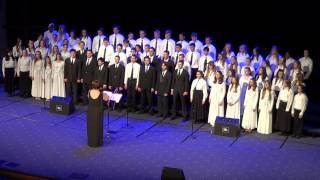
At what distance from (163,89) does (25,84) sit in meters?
5.30

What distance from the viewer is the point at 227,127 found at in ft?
43.2

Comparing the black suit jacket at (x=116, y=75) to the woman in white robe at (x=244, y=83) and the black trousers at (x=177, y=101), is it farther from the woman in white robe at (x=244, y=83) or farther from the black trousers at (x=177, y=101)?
the woman in white robe at (x=244, y=83)

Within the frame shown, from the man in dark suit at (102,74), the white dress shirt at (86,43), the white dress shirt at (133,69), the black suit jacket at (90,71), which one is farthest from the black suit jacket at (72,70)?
the white dress shirt at (133,69)

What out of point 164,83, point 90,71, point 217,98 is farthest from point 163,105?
point 90,71

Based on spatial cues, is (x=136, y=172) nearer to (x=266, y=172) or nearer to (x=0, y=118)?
(x=266, y=172)

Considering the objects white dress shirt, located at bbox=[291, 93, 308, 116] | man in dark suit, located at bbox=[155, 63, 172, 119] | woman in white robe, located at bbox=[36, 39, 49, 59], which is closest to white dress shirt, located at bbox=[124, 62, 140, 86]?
man in dark suit, located at bbox=[155, 63, 172, 119]

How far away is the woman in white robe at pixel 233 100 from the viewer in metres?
13.7

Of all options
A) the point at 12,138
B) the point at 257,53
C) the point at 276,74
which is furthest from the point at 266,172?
Result: the point at 12,138

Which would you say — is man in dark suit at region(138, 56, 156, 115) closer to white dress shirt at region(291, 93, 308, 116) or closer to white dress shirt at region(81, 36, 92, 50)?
white dress shirt at region(81, 36, 92, 50)

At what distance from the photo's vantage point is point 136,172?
10648 millimetres

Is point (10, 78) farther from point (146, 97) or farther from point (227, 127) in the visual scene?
point (227, 127)

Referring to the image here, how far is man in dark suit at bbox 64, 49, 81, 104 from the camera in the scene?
16.1 m

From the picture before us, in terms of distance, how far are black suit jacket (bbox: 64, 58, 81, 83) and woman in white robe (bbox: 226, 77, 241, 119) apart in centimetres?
513

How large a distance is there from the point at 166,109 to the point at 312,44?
5.71 meters
